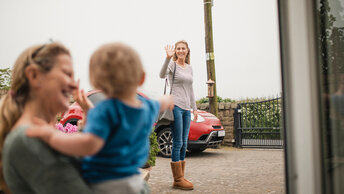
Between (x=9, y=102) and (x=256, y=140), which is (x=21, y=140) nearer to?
(x=9, y=102)

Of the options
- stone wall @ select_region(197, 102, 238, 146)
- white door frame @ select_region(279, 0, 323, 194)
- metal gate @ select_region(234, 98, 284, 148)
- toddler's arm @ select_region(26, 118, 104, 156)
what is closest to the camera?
toddler's arm @ select_region(26, 118, 104, 156)

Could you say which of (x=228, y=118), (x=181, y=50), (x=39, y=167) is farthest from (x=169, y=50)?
(x=228, y=118)

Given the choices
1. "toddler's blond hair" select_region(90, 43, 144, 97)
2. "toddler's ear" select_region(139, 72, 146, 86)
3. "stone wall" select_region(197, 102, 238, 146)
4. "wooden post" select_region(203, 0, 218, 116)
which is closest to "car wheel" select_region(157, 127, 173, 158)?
"wooden post" select_region(203, 0, 218, 116)

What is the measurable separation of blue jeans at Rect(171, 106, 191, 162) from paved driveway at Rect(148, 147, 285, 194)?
53 centimetres

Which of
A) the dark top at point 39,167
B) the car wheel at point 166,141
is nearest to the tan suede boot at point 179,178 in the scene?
the car wheel at point 166,141

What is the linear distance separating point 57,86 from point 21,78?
0.14 m

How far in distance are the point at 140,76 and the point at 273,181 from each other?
4241 millimetres

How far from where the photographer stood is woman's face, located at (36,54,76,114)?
105 cm

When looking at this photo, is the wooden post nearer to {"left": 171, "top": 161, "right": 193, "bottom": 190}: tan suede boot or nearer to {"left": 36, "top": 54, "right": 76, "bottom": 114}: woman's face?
{"left": 171, "top": 161, "right": 193, "bottom": 190}: tan suede boot

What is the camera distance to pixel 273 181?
4.74 metres

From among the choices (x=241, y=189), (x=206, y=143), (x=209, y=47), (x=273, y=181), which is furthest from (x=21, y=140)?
(x=209, y=47)

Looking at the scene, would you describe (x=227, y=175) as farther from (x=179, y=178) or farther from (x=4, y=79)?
(x=4, y=79)

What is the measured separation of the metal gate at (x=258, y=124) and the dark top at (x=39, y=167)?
9107 millimetres

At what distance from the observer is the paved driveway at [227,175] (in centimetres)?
424
